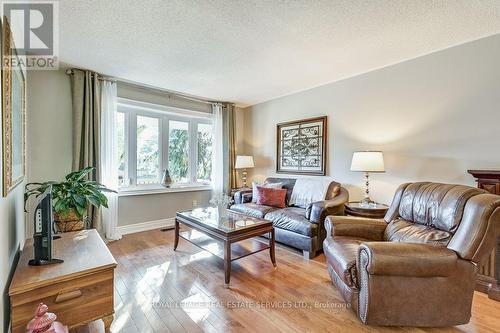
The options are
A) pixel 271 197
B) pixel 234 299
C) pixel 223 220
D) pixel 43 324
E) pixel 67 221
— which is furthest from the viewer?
pixel 271 197

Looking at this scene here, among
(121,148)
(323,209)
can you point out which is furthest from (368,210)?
(121,148)

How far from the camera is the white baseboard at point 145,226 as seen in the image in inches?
145

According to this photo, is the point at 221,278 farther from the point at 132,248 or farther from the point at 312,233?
the point at 132,248

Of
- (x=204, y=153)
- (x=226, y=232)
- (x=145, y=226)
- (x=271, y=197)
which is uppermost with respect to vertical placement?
(x=204, y=153)

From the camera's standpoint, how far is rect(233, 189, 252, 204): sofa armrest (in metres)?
4.01

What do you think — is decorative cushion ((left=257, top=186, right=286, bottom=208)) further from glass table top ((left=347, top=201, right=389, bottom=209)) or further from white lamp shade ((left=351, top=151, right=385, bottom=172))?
white lamp shade ((left=351, top=151, right=385, bottom=172))

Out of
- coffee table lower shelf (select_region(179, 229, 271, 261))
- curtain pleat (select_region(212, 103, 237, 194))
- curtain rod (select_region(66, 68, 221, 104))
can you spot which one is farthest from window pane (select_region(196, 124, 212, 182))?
coffee table lower shelf (select_region(179, 229, 271, 261))

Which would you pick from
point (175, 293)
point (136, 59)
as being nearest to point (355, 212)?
point (175, 293)

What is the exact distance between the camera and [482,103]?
7.73 feet

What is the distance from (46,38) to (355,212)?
383cm

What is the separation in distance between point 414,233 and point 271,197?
2005mm

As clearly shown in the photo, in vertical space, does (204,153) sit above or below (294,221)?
above

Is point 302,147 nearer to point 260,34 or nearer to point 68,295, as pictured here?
point 260,34

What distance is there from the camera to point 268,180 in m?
4.30
